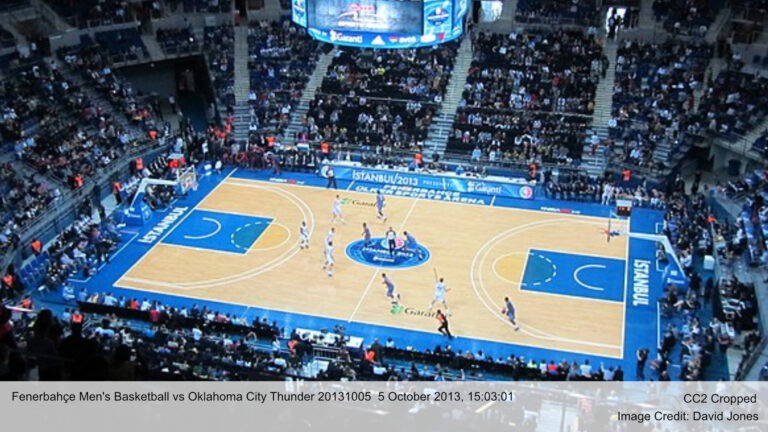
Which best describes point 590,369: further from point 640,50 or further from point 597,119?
point 640,50

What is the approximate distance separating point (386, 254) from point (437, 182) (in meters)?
8.11

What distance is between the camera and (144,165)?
43.7 meters

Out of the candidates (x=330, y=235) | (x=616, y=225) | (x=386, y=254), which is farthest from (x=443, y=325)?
(x=616, y=225)

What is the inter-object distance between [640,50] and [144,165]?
26702 mm

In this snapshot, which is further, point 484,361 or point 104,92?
point 104,92

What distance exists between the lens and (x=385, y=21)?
36375 millimetres

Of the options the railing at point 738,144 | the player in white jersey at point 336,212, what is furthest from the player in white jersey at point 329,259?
the railing at point 738,144

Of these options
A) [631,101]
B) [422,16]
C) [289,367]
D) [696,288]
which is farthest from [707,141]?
[289,367]

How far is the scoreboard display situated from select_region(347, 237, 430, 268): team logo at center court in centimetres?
834

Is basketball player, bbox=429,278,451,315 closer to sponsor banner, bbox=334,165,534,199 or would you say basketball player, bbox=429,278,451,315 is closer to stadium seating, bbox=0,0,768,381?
stadium seating, bbox=0,0,768,381

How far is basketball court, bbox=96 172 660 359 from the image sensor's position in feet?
102

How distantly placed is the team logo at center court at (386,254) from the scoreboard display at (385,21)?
834 centimetres

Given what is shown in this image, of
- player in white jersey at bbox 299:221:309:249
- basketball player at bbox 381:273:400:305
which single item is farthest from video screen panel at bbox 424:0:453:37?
basketball player at bbox 381:273:400:305

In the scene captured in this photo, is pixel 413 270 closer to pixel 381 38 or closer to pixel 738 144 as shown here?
pixel 381 38
